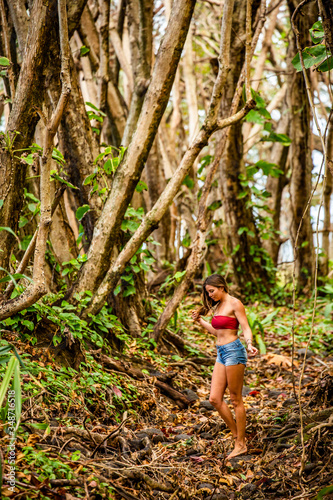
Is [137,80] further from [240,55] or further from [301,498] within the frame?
[301,498]

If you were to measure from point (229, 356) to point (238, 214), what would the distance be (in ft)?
18.3

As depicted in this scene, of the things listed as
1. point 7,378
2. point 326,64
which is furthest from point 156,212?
point 7,378

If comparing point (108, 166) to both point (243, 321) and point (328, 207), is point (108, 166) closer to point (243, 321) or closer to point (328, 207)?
point (243, 321)

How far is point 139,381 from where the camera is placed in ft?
16.2

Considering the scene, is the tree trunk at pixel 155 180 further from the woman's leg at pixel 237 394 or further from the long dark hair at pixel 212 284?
the woman's leg at pixel 237 394

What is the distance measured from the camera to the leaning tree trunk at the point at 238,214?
29.3ft

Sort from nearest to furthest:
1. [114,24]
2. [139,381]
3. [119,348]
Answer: [139,381] → [119,348] → [114,24]

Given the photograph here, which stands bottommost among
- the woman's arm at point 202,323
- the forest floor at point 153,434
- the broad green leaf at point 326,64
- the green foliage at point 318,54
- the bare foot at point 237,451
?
the bare foot at point 237,451

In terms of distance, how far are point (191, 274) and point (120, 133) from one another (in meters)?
3.97

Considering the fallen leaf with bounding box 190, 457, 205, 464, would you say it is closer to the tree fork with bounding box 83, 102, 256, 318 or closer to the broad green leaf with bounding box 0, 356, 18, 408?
the tree fork with bounding box 83, 102, 256, 318

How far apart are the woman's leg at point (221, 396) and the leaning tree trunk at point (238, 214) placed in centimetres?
532

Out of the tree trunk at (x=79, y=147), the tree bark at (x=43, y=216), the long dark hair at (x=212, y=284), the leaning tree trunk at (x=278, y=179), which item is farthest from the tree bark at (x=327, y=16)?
the leaning tree trunk at (x=278, y=179)

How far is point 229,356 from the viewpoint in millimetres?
4141

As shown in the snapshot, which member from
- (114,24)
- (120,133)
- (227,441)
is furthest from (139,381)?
(114,24)
